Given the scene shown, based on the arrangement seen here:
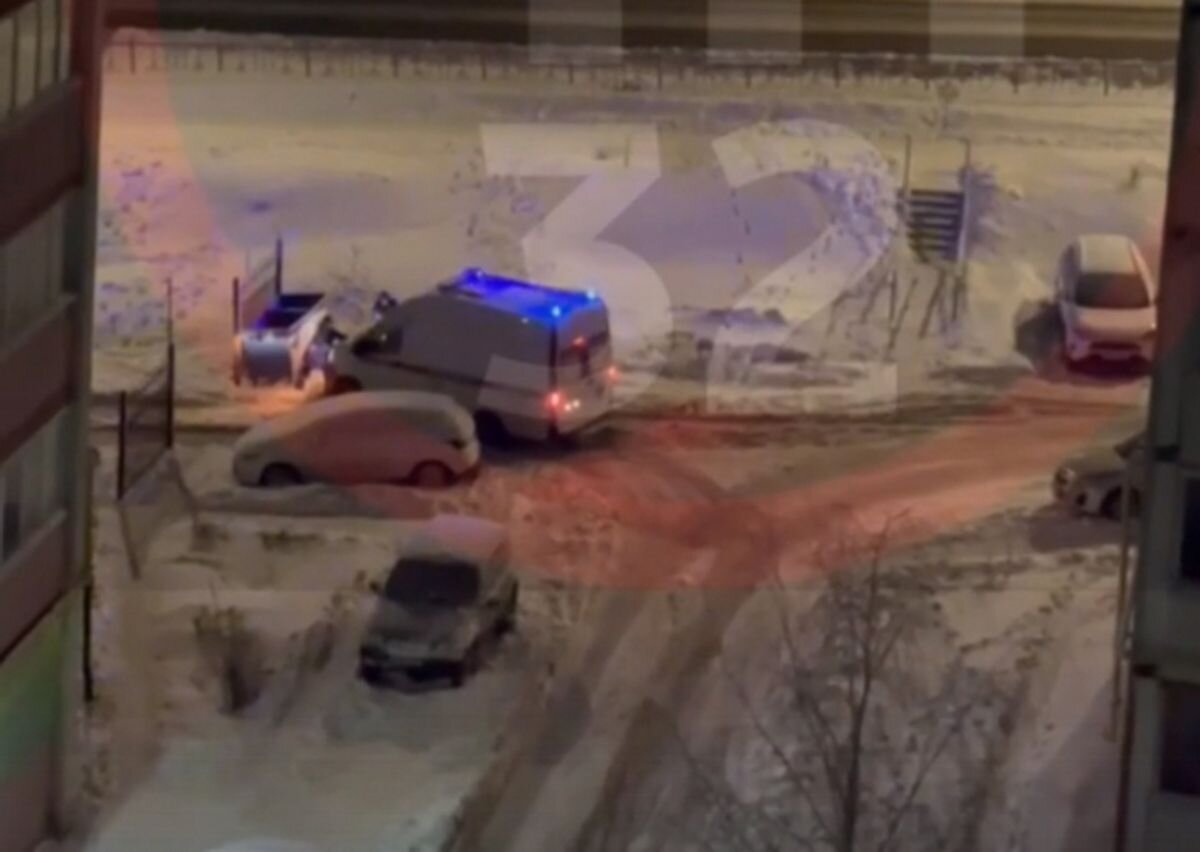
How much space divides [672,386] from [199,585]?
0.32 metres

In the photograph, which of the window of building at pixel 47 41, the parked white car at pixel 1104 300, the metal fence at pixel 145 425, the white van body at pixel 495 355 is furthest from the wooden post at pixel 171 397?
the parked white car at pixel 1104 300

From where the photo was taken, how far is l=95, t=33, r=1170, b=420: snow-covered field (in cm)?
141

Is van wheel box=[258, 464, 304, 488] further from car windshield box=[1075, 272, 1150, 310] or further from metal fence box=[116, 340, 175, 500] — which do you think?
car windshield box=[1075, 272, 1150, 310]

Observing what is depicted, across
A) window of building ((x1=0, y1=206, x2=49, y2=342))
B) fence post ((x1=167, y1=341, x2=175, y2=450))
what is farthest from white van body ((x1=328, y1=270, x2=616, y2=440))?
window of building ((x1=0, y1=206, x2=49, y2=342))

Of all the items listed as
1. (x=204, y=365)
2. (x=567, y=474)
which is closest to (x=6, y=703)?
(x=204, y=365)

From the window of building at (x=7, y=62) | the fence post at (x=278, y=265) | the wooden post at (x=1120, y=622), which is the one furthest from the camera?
the fence post at (x=278, y=265)

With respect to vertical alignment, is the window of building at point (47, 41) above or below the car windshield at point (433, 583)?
above

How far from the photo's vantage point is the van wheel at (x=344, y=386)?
140cm

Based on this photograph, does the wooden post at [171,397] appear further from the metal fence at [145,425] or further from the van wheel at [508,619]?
the van wheel at [508,619]

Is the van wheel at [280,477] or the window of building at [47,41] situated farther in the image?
the van wheel at [280,477]

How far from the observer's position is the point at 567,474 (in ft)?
4.59

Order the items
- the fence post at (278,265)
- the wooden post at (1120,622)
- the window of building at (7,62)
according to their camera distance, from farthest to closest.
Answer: the fence post at (278,265)
the wooden post at (1120,622)
the window of building at (7,62)

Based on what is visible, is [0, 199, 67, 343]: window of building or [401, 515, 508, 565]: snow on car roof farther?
[401, 515, 508, 565]: snow on car roof

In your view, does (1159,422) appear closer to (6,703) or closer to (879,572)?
(879,572)
